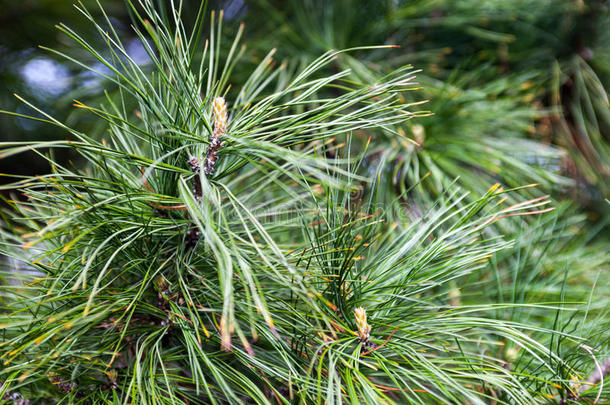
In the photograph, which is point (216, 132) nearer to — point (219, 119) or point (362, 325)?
point (219, 119)

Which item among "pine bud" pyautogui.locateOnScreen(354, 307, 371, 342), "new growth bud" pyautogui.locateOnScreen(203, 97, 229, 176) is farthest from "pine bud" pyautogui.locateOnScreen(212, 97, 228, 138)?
"pine bud" pyautogui.locateOnScreen(354, 307, 371, 342)

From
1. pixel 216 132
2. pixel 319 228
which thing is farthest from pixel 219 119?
pixel 319 228

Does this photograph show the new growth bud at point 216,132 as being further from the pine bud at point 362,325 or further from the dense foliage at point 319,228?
the pine bud at point 362,325

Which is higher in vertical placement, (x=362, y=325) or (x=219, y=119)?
(x=219, y=119)

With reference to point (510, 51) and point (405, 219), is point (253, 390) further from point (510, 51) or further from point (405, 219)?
point (510, 51)

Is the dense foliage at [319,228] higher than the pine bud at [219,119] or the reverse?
the reverse

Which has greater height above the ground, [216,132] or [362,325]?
[216,132]

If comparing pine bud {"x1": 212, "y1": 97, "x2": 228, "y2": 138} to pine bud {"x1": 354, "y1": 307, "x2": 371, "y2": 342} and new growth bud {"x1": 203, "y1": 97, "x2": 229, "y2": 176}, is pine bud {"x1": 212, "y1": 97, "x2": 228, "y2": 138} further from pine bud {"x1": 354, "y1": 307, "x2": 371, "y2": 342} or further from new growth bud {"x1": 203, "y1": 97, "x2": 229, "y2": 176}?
pine bud {"x1": 354, "y1": 307, "x2": 371, "y2": 342}

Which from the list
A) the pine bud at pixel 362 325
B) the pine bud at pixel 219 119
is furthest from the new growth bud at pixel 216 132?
the pine bud at pixel 362 325
